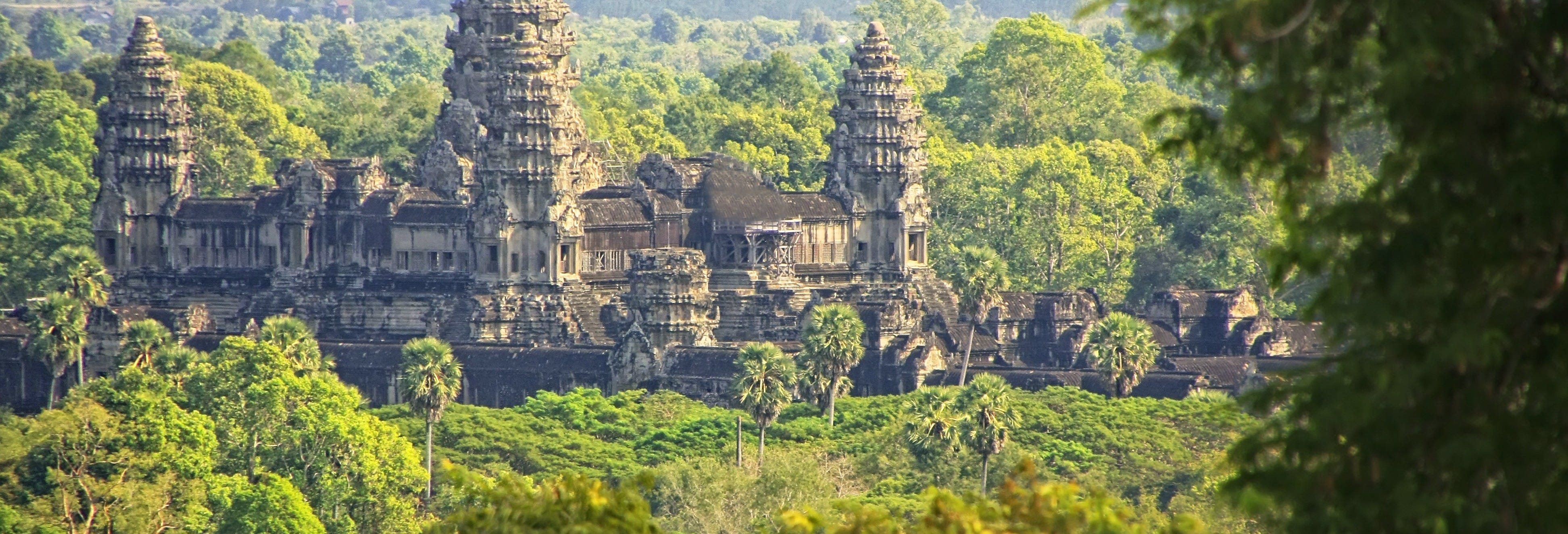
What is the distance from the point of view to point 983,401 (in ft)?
230

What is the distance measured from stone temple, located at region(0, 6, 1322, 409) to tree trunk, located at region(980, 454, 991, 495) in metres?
11.4

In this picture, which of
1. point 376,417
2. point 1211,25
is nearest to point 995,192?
point 376,417

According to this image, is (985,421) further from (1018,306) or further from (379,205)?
(379,205)

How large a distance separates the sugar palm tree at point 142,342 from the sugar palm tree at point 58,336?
124 cm

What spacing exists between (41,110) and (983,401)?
68281mm

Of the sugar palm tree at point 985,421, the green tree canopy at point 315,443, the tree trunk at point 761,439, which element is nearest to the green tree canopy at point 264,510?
the green tree canopy at point 315,443

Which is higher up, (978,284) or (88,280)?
(88,280)

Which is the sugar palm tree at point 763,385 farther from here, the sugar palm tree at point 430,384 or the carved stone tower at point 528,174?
the carved stone tower at point 528,174

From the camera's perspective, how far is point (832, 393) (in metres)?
78.9

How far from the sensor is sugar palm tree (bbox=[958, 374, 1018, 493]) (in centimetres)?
6962

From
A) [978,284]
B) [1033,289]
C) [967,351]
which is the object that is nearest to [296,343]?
[967,351]

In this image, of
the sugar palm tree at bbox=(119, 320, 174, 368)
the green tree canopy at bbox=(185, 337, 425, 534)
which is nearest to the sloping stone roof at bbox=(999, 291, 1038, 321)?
the sugar palm tree at bbox=(119, 320, 174, 368)

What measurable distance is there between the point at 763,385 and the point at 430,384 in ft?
25.8

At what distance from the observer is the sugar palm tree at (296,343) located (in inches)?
3155
